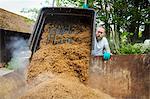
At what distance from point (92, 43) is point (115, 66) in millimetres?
686

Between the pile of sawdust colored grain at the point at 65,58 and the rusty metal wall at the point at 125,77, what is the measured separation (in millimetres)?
306

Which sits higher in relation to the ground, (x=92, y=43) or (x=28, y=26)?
(x=92, y=43)

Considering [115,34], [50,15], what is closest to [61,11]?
[50,15]

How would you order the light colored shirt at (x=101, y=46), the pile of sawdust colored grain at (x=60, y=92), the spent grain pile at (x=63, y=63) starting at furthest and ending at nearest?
the light colored shirt at (x=101, y=46) → the spent grain pile at (x=63, y=63) → the pile of sawdust colored grain at (x=60, y=92)

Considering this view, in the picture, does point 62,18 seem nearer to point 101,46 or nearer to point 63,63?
point 101,46

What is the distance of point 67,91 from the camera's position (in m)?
4.74

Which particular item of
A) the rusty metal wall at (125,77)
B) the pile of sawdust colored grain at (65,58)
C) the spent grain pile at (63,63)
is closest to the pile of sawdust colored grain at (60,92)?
the spent grain pile at (63,63)

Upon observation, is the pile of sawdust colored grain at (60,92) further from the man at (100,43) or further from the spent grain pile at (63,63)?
the man at (100,43)

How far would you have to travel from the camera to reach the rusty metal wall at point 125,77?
557cm

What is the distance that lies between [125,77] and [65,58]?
115 cm

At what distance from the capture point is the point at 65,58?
20.1 ft

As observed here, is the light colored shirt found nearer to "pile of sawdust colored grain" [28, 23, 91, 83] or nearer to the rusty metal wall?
"pile of sawdust colored grain" [28, 23, 91, 83]

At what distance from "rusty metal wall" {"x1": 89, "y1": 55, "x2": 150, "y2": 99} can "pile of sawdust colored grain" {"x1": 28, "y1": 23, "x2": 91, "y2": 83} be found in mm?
306

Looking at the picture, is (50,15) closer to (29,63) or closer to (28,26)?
(29,63)
